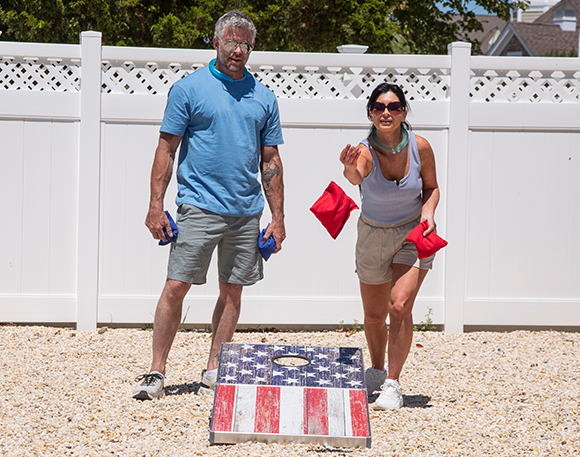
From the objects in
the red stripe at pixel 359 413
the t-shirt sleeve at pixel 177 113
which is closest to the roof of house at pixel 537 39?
the t-shirt sleeve at pixel 177 113

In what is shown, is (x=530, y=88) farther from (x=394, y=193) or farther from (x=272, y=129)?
(x=272, y=129)

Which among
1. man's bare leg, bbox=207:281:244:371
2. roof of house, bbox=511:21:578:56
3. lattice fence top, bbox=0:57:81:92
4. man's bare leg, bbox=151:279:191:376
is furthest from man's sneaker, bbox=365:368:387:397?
roof of house, bbox=511:21:578:56

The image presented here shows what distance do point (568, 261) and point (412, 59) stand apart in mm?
2042

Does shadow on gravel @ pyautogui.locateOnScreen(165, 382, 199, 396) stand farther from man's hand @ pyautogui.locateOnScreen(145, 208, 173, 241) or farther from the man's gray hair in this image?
the man's gray hair

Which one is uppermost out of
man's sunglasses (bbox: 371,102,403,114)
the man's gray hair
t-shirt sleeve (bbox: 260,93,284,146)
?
the man's gray hair

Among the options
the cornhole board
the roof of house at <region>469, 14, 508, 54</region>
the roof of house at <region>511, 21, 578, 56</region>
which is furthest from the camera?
the roof of house at <region>469, 14, 508, 54</region>

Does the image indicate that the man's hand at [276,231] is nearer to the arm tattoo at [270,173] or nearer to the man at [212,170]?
the man at [212,170]

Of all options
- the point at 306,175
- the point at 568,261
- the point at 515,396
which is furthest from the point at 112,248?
the point at 568,261

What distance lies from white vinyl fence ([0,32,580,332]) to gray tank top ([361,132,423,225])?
5.62 feet

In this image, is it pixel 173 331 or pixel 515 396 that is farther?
pixel 515 396

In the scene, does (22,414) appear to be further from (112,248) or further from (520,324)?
(520,324)

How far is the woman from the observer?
3213 millimetres

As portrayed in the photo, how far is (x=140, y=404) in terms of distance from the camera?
131 inches

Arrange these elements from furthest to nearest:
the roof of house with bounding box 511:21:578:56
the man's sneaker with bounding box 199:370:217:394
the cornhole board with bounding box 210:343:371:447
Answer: the roof of house with bounding box 511:21:578:56
the man's sneaker with bounding box 199:370:217:394
the cornhole board with bounding box 210:343:371:447
